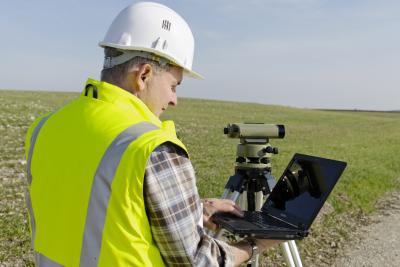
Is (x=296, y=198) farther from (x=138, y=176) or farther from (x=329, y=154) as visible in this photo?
(x=329, y=154)

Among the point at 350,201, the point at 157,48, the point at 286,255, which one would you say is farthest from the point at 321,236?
the point at 157,48

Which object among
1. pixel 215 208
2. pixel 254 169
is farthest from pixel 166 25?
pixel 254 169

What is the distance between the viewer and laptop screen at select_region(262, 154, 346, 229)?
9.51ft

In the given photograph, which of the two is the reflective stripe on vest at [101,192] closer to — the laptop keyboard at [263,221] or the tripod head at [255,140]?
the laptop keyboard at [263,221]

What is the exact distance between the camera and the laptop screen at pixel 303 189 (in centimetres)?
290

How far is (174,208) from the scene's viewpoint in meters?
1.92

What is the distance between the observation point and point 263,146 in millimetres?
3910

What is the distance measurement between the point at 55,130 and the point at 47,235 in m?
0.48

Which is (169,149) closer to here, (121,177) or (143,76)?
(121,177)

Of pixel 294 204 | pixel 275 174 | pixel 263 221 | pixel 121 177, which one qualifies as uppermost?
pixel 121 177

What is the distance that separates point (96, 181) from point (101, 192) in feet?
0.16

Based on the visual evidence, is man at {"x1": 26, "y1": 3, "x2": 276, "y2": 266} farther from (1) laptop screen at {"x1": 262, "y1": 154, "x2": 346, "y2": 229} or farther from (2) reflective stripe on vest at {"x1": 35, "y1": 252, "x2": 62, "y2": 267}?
(1) laptop screen at {"x1": 262, "y1": 154, "x2": 346, "y2": 229}

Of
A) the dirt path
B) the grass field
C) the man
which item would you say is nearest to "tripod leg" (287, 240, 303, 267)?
the man

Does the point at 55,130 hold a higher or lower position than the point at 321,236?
higher
